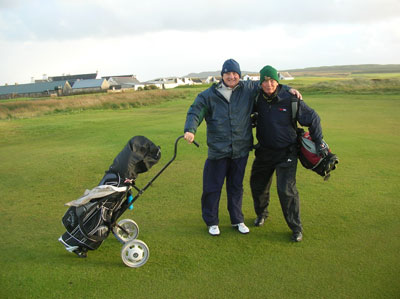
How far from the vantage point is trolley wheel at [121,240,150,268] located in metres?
3.84

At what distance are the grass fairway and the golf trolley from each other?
19 centimetres

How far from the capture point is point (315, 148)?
432 cm

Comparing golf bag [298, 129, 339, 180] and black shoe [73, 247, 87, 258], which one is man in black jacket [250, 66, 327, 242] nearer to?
golf bag [298, 129, 339, 180]

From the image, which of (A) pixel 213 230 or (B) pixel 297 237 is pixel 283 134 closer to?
(B) pixel 297 237

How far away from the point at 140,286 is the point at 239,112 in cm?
231

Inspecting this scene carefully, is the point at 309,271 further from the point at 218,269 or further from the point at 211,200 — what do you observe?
the point at 211,200

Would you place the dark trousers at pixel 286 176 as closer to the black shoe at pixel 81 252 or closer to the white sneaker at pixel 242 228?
the white sneaker at pixel 242 228

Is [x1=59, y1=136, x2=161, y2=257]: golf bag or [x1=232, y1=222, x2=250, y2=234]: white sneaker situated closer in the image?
[x1=59, y1=136, x2=161, y2=257]: golf bag

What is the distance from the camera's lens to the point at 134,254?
12.7ft

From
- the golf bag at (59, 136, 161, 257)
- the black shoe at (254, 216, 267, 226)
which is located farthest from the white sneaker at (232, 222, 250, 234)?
the golf bag at (59, 136, 161, 257)

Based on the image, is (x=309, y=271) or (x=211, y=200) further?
(x=211, y=200)

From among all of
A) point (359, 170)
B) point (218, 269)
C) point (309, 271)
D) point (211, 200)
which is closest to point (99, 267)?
point (218, 269)

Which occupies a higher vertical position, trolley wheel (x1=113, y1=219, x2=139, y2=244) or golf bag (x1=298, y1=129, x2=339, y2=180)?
golf bag (x1=298, y1=129, x2=339, y2=180)

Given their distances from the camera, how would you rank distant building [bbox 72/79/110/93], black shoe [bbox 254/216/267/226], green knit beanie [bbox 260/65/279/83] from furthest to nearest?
distant building [bbox 72/79/110/93] < black shoe [bbox 254/216/267/226] < green knit beanie [bbox 260/65/279/83]
